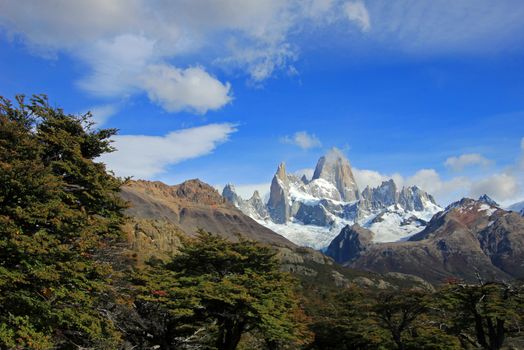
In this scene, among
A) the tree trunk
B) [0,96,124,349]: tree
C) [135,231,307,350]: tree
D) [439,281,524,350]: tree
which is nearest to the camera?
[0,96,124,349]: tree

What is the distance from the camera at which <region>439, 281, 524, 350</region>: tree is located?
1145 inches

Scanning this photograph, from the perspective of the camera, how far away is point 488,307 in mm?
29234

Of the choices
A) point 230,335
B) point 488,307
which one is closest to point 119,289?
point 230,335

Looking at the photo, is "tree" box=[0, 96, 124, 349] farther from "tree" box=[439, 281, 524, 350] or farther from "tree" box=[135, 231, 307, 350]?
"tree" box=[439, 281, 524, 350]

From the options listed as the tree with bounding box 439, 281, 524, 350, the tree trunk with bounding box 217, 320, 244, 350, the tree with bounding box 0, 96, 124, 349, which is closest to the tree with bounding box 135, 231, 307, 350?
the tree trunk with bounding box 217, 320, 244, 350

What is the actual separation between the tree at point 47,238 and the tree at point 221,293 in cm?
498

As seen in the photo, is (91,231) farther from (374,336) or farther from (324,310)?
(324,310)

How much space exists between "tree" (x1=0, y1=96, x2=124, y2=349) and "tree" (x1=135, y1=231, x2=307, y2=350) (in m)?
4.98

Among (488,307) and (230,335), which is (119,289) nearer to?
(230,335)

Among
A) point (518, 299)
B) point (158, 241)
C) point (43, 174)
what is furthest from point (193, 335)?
point (158, 241)

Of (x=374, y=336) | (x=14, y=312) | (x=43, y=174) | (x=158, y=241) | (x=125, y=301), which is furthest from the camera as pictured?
(x=158, y=241)

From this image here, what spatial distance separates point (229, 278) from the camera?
105ft

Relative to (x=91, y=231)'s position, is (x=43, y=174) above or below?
above

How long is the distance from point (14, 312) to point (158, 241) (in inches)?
4412
